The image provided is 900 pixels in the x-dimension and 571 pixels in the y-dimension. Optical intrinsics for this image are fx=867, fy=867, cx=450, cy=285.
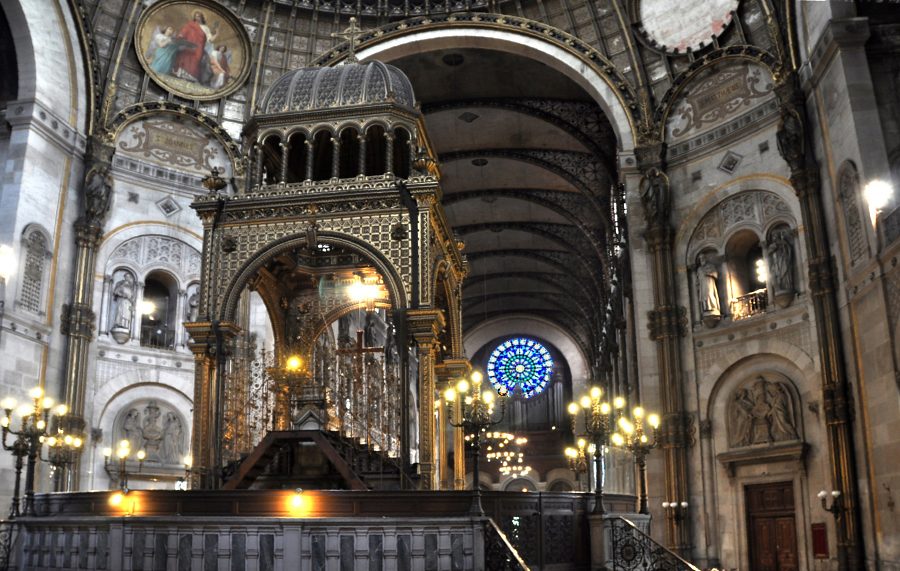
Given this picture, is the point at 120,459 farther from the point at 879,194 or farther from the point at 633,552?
the point at 879,194

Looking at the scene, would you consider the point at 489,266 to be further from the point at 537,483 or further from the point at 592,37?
the point at 592,37

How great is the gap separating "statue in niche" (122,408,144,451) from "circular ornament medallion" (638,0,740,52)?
15.5 m

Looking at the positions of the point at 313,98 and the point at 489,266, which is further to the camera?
the point at 489,266

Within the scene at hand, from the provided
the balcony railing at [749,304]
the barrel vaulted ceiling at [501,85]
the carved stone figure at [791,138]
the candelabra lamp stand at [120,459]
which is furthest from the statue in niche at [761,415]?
the candelabra lamp stand at [120,459]

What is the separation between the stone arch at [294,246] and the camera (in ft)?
41.9

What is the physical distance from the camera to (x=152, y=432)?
20141 mm

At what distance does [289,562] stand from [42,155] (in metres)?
12.8

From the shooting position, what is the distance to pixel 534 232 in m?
35.5

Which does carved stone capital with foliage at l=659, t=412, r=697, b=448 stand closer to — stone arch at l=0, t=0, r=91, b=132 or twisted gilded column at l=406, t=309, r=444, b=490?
twisted gilded column at l=406, t=309, r=444, b=490

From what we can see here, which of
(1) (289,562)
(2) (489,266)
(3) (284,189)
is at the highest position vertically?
(2) (489,266)

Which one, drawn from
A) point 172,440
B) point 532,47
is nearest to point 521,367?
point 532,47

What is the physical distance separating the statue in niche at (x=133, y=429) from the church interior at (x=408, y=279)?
2.7 inches

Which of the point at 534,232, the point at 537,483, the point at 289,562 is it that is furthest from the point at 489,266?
the point at 289,562

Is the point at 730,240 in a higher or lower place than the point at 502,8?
lower
